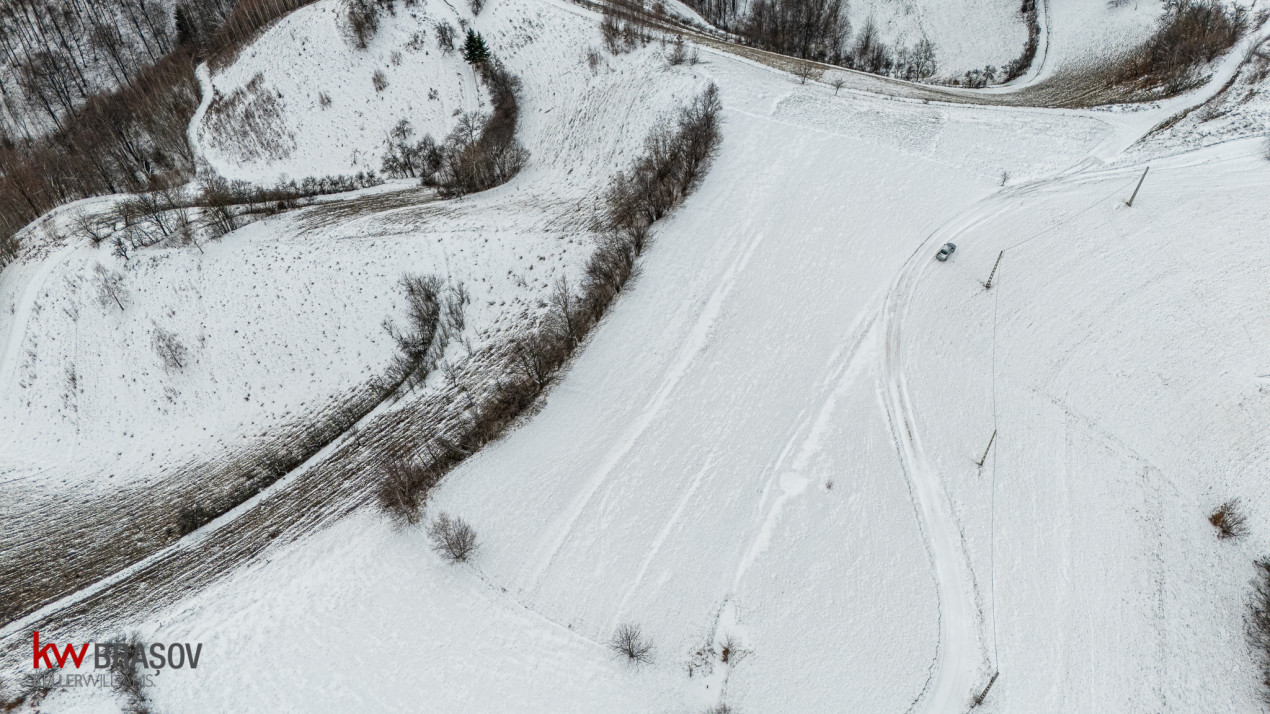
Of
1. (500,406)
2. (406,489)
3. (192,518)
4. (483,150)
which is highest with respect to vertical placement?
(483,150)

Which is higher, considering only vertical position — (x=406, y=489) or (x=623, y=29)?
(x=623, y=29)

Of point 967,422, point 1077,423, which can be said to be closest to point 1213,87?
point 1077,423

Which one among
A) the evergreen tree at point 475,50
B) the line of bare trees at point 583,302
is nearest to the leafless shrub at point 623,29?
the line of bare trees at point 583,302

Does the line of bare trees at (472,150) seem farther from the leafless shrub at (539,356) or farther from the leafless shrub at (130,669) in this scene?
the leafless shrub at (130,669)

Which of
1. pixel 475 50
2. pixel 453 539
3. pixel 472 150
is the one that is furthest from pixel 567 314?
pixel 475 50
